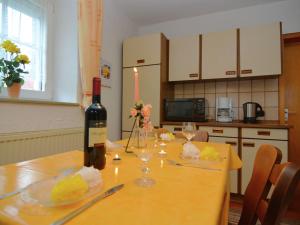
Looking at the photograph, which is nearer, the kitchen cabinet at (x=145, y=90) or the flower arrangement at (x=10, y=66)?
the flower arrangement at (x=10, y=66)

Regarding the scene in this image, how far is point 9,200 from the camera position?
0.45 meters

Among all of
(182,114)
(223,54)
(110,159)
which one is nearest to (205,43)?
(223,54)

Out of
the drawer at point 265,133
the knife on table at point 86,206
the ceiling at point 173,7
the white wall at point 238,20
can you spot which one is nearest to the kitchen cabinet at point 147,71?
the ceiling at point 173,7

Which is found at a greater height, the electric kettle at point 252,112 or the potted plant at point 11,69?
the potted plant at point 11,69

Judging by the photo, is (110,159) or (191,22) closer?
(110,159)

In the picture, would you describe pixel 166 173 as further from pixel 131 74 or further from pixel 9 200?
pixel 131 74

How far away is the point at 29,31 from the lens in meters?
1.78

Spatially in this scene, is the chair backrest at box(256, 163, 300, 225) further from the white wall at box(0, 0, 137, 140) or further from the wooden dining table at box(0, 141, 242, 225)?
the white wall at box(0, 0, 137, 140)

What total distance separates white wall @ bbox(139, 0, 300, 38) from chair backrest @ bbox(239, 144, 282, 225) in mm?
2432

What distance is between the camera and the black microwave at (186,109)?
7.77 ft

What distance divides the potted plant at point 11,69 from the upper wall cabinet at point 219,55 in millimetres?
1995

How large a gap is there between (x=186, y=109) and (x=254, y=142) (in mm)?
849

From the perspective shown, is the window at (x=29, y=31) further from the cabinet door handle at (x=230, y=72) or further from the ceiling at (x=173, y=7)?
the cabinet door handle at (x=230, y=72)

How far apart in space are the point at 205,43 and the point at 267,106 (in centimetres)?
115
